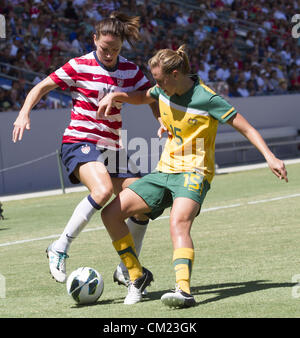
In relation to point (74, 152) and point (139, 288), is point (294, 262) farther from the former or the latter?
point (74, 152)

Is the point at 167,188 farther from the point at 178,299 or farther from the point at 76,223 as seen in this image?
the point at 178,299

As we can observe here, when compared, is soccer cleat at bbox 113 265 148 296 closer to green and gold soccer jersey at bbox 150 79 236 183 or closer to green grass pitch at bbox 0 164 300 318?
green grass pitch at bbox 0 164 300 318

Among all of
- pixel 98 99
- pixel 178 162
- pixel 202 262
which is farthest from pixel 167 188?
pixel 202 262

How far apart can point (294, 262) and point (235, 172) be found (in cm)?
1415

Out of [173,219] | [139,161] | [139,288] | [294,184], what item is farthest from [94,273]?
[139,161]

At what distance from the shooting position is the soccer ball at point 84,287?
6.22 m

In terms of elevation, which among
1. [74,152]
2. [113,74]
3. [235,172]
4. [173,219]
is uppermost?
[113,74]

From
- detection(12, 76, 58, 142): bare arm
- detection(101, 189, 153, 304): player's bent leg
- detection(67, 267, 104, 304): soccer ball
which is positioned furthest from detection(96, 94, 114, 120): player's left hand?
detection(67, 267, 104, 304): soccer ball

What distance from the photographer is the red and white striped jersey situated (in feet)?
22.5

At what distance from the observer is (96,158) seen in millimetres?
6715

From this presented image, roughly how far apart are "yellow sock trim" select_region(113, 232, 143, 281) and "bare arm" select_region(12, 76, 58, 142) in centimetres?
117

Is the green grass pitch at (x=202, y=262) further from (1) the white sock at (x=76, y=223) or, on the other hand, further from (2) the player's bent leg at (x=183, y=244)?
(1) the white sock at (x=76, y=223)

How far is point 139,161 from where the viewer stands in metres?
20.8

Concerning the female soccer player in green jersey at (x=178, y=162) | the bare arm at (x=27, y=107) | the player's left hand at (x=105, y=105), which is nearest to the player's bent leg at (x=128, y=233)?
the female soccer player in green jersey at (x=178, y=162)
